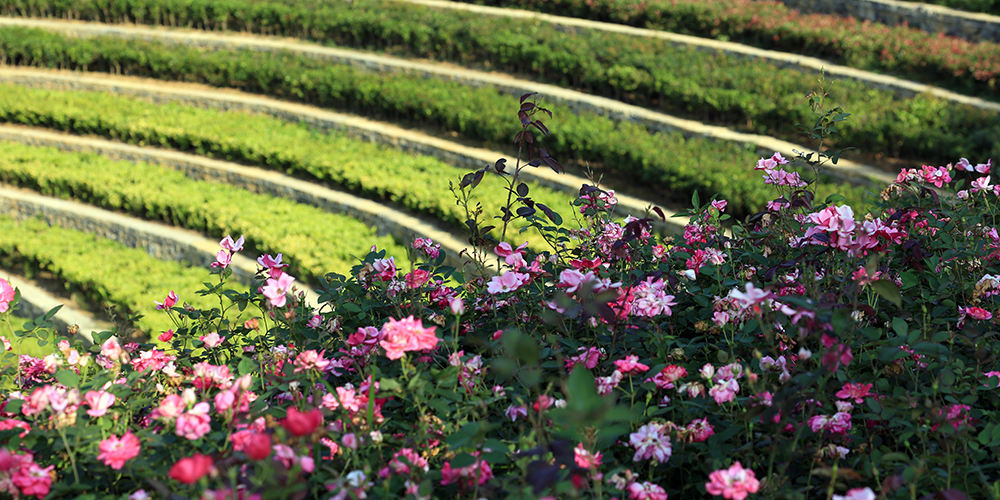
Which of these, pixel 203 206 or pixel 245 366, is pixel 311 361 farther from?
pixel 203 206

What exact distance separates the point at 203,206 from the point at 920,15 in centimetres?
1119

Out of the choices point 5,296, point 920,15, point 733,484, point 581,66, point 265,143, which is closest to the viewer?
point 733,484

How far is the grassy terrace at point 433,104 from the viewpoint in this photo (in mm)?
8461

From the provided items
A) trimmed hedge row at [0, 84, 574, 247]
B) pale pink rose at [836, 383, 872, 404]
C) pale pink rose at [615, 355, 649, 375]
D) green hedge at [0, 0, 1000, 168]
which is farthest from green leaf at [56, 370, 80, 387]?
green hedge at [0, 0, 1000, 168]

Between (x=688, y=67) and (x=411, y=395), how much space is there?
9734mm

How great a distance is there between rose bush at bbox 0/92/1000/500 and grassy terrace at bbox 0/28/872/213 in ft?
17.8

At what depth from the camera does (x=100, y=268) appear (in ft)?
26.0

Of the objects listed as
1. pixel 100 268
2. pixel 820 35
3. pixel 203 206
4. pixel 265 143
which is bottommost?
pixel 100 268

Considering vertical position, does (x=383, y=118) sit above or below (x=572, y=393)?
below

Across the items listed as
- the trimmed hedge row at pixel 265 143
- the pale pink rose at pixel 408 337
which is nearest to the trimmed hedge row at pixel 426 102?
the trimmed hedge row at pixel 265 143

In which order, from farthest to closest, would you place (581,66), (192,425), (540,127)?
1. (581,66)
2. (540,127)
3. (192,425)

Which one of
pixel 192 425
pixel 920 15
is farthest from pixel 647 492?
pixel 920 15

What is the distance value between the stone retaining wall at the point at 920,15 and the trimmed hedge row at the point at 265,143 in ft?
24.2

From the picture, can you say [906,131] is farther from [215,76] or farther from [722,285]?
[215,76]
